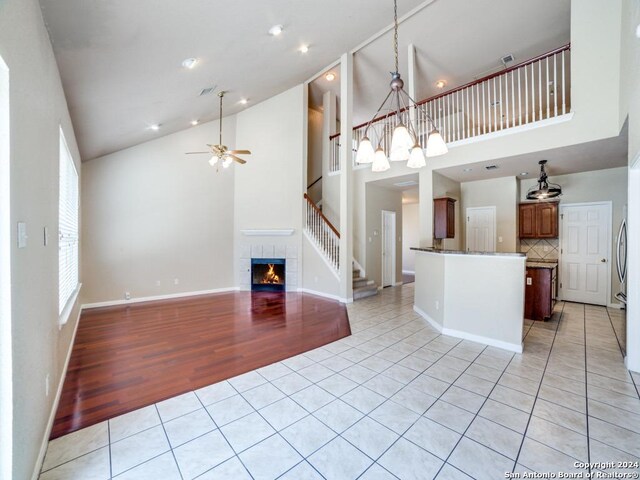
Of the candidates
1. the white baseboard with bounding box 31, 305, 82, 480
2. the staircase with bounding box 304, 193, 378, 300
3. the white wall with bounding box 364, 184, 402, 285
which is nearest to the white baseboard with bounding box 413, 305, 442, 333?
the staircase with bounding box 304, 193, 378, 300

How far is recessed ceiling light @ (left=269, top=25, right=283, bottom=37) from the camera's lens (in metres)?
3.84

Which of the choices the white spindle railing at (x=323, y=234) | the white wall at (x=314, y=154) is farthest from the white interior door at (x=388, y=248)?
the white wall at (x=314, y=154)

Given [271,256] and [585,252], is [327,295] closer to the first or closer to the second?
[271,256]

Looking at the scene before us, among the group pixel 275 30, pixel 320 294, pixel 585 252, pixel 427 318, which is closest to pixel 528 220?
pixel 585 252

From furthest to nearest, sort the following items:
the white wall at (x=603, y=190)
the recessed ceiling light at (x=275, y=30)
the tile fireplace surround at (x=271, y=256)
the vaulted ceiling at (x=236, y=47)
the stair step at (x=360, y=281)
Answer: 1. the tile fireplace surround at (x=271, y=256)
2. the stair step at (x=360, y=281)
3. the white wall at (x=603, y=190)
4. the recessed ceiling light at (x=275, y=30)
5. the vaulted ceiling at (x=236, y=47)

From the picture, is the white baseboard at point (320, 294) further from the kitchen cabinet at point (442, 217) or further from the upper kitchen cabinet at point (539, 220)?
the upper kitchen cabinet at point (539, 220)

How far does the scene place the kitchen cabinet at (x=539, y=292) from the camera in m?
4.48

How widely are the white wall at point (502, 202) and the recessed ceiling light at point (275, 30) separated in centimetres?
519

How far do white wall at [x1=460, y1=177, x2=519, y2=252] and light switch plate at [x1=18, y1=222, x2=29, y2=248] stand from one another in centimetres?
734

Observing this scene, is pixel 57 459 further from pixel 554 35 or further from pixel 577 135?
pixel 554 35

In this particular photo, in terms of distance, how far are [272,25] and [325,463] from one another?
15.8 ft

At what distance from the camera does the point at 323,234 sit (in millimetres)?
6516

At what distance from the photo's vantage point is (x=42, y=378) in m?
1.81

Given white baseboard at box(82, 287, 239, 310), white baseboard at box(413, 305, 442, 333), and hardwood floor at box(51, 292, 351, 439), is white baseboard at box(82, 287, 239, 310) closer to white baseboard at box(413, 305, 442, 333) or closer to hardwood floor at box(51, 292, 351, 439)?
hardwood floor at box(51, 292, 351, 439)
